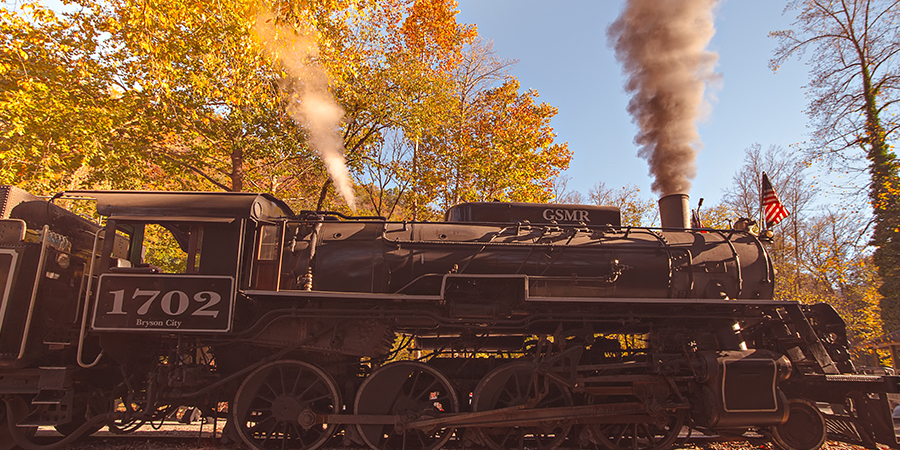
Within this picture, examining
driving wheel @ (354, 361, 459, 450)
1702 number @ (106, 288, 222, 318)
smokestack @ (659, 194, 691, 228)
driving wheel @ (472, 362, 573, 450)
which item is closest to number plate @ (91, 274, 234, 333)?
1702 number @ (106, 288, 222, 318)

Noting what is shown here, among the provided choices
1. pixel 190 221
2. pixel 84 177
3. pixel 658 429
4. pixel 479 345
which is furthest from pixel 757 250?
pixel 84 177

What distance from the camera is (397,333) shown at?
6184mm

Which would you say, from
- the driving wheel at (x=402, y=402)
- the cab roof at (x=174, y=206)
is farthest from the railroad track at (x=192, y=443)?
the cab roof at (x=174, y=206)

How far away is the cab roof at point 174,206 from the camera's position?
530 cm

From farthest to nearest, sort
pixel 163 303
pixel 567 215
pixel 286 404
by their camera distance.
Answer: pixel 567 215, pixel 286 404, pixel 163 303

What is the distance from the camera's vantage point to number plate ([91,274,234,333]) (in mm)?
5098

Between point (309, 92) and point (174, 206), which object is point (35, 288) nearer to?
point (174, 206)

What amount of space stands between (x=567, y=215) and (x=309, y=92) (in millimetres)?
9513

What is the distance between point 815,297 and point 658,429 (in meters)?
13.3

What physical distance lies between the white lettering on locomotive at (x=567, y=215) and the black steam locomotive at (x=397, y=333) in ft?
2.13

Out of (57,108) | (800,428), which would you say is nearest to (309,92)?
(57,108)

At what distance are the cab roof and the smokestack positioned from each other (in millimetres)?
6215

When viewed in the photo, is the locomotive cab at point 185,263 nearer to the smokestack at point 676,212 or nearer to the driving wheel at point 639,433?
the driving wheel at point 639,433

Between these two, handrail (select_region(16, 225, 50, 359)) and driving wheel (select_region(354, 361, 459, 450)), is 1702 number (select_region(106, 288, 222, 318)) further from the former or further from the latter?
driving wheel (select_region(354, 361, 459, 450))
